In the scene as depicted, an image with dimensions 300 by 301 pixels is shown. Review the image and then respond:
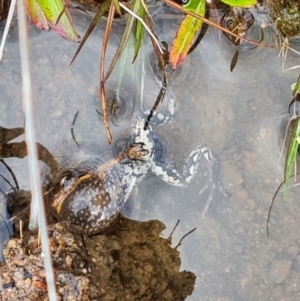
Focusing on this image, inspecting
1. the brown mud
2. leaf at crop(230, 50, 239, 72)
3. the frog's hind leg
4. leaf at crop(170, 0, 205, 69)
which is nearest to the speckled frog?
the frog's hind leg

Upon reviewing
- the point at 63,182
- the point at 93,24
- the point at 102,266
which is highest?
the point at 93,24

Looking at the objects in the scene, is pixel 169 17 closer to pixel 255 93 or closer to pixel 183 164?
pixel 255 93

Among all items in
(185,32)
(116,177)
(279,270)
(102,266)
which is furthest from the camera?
(116,177)

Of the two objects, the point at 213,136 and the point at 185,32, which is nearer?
the point at 185,32

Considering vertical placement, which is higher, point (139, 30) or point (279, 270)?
point (139, 30)

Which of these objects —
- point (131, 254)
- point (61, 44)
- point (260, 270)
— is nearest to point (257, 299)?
point (260, 270)

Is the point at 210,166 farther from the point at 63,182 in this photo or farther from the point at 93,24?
the point at 93,24

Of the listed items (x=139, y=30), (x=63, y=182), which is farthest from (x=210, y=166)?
(x=139, y=30)
